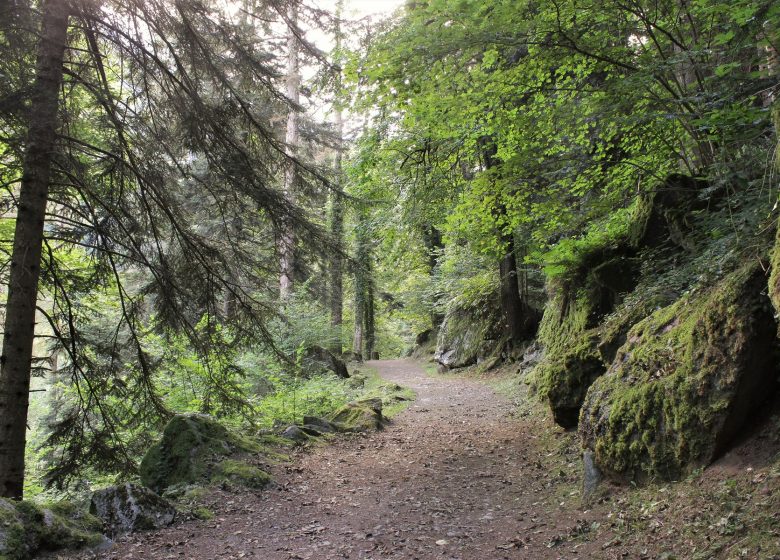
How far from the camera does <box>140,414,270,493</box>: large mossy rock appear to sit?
21.4 ft

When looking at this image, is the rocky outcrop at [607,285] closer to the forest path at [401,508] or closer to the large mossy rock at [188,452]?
the forest path at [401,508]

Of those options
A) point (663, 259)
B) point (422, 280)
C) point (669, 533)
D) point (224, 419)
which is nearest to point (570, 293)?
point (663, 259)

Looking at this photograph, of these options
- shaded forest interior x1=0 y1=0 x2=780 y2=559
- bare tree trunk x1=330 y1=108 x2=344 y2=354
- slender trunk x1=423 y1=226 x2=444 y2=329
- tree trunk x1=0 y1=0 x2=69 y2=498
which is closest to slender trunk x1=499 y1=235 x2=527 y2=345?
shaded forest interior x1=0 y1=0 x2=780 y2=559

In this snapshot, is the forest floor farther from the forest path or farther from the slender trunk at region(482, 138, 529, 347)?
the slender trunk at region(482, 138, 529, 347)

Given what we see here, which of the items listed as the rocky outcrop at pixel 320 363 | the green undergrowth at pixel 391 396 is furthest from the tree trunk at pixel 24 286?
the rocky outcrop at pixel 320 363

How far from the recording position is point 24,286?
5.25 m

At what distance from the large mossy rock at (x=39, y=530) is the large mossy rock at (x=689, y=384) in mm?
5031

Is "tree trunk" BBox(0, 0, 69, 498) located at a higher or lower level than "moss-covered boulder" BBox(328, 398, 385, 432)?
higher

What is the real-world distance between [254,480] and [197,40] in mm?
5761

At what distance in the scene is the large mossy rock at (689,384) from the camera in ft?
12.7

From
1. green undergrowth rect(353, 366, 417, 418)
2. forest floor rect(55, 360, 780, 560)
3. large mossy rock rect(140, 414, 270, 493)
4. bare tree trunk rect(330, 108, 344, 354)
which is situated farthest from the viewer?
green undergrowth rect(353, 366, 417, 418)

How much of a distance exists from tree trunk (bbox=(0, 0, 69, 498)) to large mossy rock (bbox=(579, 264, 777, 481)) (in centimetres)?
620

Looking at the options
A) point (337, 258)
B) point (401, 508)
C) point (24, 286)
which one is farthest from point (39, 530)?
point (337, 258)

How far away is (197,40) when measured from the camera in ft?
19.7
